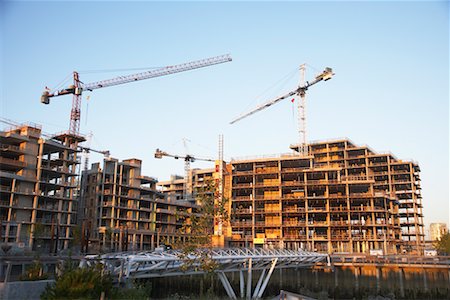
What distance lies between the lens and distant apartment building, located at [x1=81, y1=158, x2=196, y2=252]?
94.8 meters

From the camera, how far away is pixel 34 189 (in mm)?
78562

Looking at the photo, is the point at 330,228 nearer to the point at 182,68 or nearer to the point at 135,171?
the point at 135,171

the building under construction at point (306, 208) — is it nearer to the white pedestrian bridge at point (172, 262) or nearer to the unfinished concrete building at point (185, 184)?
the unfinished concrete building at point (185, 184)

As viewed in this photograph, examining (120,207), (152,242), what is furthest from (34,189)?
(152,242)

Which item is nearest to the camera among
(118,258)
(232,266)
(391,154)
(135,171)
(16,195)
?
(118,258)

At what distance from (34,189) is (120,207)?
2261 cm

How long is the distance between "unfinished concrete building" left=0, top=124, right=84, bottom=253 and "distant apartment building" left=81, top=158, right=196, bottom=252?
28.7ft

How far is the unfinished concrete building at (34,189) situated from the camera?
73.3 metres

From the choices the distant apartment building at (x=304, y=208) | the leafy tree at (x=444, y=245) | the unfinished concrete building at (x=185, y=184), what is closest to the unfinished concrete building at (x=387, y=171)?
the distant apartment building at (x=304, y=208)

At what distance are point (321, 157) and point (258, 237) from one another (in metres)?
44.4

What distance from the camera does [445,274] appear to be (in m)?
64.1

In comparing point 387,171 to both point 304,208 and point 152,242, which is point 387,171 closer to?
point 304,208

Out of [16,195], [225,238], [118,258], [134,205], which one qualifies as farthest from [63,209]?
[118,258]

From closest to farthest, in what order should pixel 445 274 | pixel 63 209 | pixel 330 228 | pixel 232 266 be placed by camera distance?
1. pixel 232 266
2. pixel 445 274
3. pixel 63 209
4. pixel 330 228
